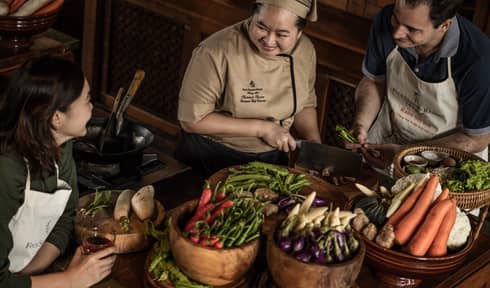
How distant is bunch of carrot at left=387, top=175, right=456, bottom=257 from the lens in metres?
2.66

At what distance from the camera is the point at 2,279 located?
2.43 m

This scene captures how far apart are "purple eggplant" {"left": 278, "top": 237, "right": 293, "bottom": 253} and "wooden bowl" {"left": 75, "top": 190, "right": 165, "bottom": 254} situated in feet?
1.61

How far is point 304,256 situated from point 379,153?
3.58 ft

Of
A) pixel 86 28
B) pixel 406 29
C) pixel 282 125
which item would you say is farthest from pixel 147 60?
pixel 406 29

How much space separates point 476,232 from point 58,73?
144 centimetres

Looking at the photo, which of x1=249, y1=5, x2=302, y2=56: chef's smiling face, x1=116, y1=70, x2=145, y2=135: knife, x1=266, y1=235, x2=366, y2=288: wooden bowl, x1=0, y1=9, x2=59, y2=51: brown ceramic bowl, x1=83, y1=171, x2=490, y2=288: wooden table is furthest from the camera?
x1=0, y1=9, x2=59, y2=51: brown ceramic bowl

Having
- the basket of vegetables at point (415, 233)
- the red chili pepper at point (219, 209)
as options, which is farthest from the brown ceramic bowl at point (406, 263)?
the red chili pepper at point (219, 209)

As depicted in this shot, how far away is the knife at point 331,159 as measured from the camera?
3314 millimetres

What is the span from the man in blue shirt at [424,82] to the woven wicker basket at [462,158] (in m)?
0.14

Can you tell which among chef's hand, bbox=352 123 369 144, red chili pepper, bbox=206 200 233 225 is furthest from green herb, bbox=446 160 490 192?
red chili pepper, bbox=206 200 233 225

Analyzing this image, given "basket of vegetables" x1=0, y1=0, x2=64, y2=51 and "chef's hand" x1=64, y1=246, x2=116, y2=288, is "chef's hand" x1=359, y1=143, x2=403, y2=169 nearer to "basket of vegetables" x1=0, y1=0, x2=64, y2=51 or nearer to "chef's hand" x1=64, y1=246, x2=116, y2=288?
"chef's hand" x1=64, y1=246, x2=116, y2=288

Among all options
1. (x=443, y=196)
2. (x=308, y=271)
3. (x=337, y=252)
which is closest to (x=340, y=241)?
(x=337, y=252)

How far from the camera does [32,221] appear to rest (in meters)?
2.61

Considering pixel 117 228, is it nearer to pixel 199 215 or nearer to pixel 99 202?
pixel 99 202
